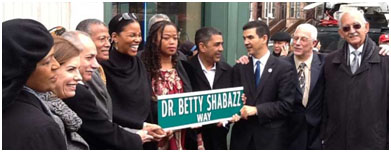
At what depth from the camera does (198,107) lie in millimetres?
4094

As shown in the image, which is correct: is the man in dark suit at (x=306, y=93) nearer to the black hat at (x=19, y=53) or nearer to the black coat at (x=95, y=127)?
the black coat at (x=95, y=127)

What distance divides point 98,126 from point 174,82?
120cm

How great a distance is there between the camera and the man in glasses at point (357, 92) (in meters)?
4.07

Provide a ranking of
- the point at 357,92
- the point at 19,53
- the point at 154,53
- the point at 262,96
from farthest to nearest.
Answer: the point at 262,96 < the point at 154,53 < the point at 357,92 < the point at 19,53

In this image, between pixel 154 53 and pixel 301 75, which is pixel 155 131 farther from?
pixel 301 75

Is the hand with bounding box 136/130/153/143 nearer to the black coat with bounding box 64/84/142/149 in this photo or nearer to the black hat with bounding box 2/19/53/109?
the black coat with bounding box 64/84/142/149

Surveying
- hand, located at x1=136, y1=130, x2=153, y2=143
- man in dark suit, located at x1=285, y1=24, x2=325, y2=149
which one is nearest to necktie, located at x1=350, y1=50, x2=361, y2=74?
man in dark suit, located at x1=285, y1=24, x2=325, y2=149

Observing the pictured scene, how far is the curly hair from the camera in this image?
13.7ft

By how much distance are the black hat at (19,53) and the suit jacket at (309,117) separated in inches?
111

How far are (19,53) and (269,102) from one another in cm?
273

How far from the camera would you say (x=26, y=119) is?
6.81ft

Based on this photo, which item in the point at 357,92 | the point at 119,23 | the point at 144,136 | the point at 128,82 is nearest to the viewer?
the point at 144,136

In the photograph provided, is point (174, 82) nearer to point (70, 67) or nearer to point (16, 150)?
point (70, 67)

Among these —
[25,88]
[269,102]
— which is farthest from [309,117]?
[25,88]
